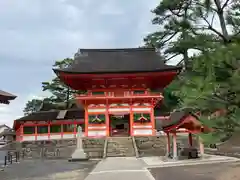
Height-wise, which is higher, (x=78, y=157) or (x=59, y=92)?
(x=59, y=92)

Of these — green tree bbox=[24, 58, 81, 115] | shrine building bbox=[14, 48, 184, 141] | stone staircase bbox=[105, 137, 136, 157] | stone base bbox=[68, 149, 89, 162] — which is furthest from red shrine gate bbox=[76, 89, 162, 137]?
green tree bbox=[24, 58, 81, 115]

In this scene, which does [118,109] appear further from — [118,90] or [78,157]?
[78,157]

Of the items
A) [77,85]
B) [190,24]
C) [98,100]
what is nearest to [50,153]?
[98,100]

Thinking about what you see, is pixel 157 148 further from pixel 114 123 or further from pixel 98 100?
pixel 114 123

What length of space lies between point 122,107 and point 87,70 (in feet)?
14.9

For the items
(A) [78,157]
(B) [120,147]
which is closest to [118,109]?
(B) [120,147]

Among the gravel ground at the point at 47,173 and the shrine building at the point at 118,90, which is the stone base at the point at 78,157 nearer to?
the gravel ground at the point at 47,173

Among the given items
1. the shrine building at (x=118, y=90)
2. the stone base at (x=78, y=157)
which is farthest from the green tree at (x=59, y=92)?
the stone base at (x=78, y=157)

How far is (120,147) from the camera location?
2095cm

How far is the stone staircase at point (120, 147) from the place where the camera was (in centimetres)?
1958

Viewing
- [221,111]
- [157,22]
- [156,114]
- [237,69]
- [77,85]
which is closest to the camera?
[237,69]

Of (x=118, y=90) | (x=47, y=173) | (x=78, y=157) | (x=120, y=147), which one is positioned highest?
(x=118, y=90)

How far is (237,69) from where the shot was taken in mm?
2967

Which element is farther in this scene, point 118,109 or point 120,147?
point 118,109
